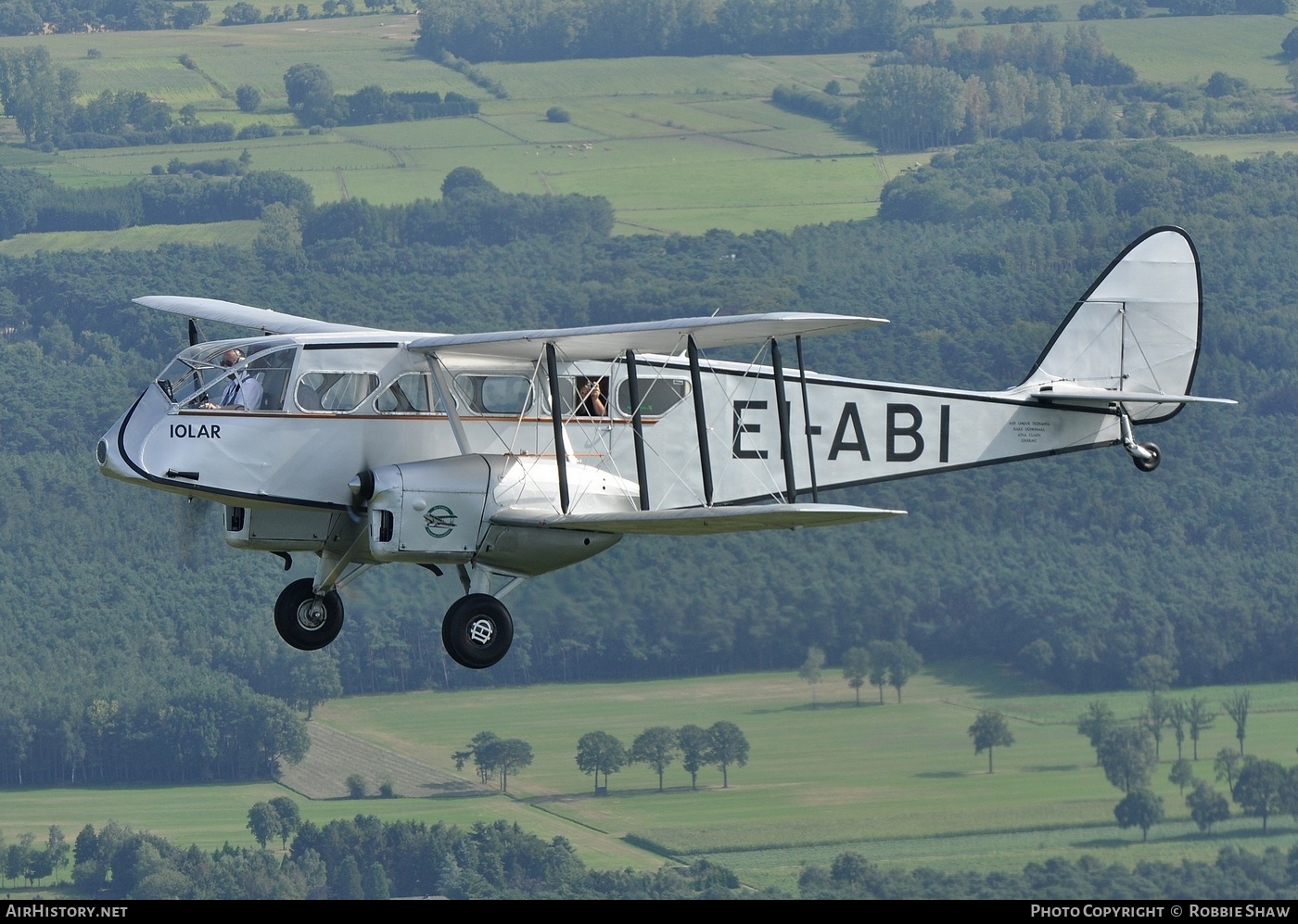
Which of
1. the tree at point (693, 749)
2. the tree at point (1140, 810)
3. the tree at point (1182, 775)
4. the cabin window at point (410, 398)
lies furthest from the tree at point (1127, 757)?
the cabin window at point (410, 398)

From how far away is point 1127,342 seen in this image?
38062 mm

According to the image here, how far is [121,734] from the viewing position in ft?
A: 568

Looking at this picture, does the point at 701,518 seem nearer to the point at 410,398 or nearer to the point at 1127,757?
the point at 410,398

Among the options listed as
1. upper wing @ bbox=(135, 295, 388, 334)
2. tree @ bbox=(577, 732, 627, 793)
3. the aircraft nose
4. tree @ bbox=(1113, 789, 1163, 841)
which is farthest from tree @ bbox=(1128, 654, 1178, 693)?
the aircraft nose

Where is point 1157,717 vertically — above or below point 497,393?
below

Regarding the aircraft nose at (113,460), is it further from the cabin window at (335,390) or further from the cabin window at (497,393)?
the cabin window at (497,393)

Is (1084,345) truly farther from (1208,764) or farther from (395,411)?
(1208,764)

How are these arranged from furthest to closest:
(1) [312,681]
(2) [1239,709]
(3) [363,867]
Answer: (2) [1239,709]
(1) [312,681]
(3) [363,867]

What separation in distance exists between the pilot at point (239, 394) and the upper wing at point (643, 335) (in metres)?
2.39

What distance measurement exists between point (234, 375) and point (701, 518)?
23.8ft

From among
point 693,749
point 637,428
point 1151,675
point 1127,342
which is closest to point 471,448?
point 637,428

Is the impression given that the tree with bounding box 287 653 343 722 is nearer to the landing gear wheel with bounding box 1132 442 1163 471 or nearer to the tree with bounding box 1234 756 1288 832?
the tree with bounding box 1234 756 1288 832

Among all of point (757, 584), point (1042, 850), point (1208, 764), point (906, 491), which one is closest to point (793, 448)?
point (757, 584)

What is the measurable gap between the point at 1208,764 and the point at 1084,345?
13884 centimetres
